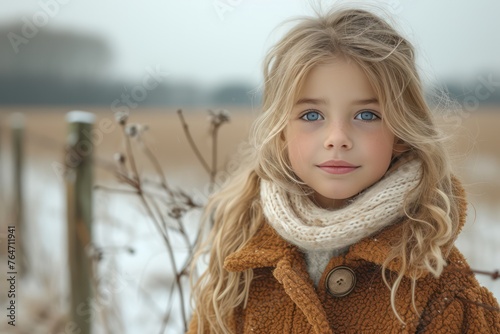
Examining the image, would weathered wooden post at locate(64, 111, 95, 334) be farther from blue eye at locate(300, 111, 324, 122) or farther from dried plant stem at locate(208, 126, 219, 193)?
blue eye at locate(300, 111, 324, 122)

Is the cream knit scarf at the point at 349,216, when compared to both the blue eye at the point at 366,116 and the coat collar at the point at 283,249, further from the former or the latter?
the blue eye at the point at 366,116

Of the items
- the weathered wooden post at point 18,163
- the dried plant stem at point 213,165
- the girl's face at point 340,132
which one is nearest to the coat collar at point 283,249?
the girl's face at point 340,132

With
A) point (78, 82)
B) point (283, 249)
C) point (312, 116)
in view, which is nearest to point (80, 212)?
point (78, 82)

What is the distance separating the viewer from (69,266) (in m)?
2.46

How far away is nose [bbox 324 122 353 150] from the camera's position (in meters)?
1.35

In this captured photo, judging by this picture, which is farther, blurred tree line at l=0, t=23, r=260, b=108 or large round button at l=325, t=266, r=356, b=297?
blurred tree line at l=0, t=23, r=260, b=108

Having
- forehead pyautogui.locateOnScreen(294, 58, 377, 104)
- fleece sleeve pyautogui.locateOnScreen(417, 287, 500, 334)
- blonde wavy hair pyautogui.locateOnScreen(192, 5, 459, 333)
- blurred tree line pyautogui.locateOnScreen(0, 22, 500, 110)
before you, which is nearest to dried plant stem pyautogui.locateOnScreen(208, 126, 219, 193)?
blurred tree line pyautogui.locateOnScreen(0, 22, 500, 110)

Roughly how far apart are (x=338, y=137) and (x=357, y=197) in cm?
16

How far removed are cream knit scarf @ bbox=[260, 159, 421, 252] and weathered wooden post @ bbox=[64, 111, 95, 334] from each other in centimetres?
114

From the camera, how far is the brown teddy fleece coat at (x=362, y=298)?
137 centimetres

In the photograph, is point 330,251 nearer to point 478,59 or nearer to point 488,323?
point 488,323

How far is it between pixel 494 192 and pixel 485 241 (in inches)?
8.9

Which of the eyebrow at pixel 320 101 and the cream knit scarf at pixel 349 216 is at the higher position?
the eyebrow at pixel 320 101

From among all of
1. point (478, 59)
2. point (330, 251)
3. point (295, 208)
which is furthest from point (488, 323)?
point (478, 59)
